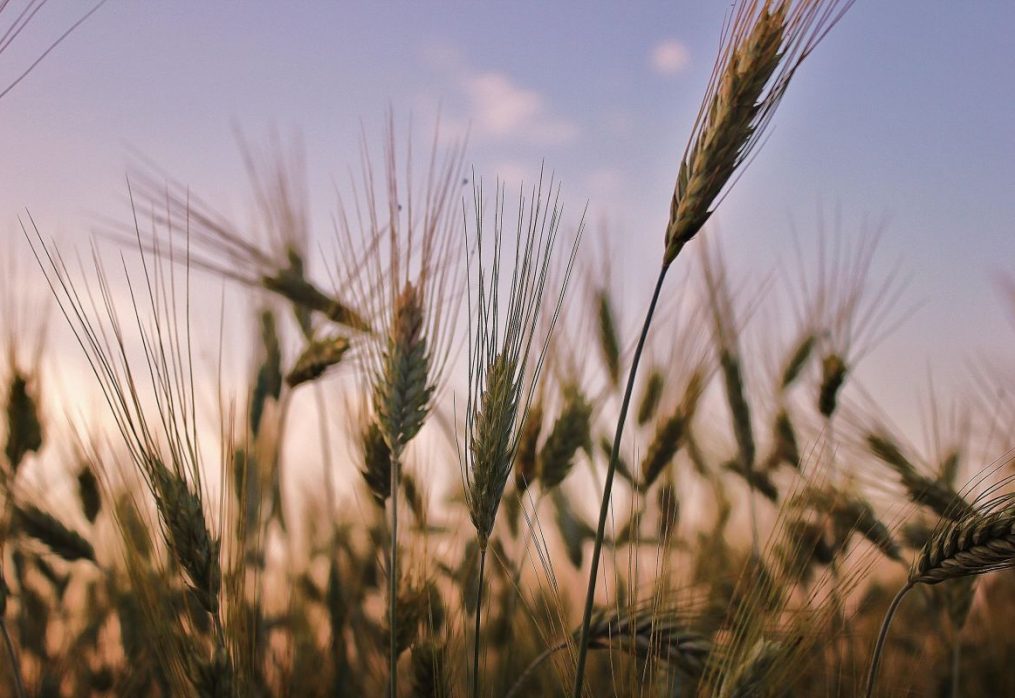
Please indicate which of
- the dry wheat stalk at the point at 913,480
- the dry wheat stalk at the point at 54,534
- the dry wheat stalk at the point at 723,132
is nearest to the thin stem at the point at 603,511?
the dry wheat stalk at the point at 723,132

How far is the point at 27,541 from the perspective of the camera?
8.42 ft

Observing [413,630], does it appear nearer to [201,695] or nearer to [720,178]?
[201,695]

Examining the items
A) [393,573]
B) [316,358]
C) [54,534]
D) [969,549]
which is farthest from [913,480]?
[54,534]

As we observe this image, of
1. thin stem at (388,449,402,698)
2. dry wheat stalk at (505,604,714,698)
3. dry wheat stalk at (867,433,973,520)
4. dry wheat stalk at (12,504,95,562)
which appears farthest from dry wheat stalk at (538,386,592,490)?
dry wheat stalk at (12,504,95,562)

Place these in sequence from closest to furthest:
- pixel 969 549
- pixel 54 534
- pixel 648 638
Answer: pixel 969 549 < pixel 648 638 < pixel 54 534

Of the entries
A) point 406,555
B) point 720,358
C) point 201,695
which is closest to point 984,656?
point 720,358

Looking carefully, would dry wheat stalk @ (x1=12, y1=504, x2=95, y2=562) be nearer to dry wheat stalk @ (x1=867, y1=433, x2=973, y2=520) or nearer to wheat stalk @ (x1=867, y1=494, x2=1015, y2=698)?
wheat stalk @ (x1=867, y1=494, x2=1015, y2=698)

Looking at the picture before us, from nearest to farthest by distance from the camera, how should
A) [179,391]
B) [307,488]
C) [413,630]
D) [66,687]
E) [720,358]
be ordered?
[179,391]
[413,630]
[720,358]
[66,687]
[307,488]

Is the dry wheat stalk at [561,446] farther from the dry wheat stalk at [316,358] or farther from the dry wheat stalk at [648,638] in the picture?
the dry wheat stalk at [316,358]

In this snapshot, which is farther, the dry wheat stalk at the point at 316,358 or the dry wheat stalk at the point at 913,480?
the dry wheat stalk at the point at 316,358

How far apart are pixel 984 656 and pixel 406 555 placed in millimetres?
2868

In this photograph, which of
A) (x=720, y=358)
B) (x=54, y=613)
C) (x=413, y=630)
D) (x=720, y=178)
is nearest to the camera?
(x=720, y=178)

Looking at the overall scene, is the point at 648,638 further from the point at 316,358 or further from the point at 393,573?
the point at 316,358

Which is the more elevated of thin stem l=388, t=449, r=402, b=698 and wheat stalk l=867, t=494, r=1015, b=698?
thin stem l=388, t=449, r=402, b=698
